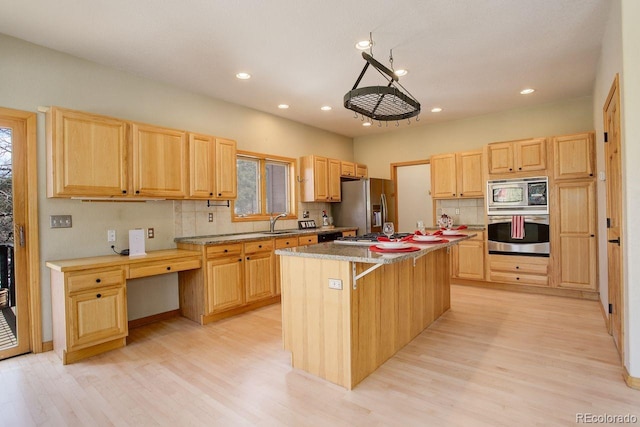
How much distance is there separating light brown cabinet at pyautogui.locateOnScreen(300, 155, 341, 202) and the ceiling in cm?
138

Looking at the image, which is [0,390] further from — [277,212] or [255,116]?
[255,116]

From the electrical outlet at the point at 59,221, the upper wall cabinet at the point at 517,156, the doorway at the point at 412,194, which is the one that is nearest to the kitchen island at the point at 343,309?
the electrical outlet at the point at 59,221

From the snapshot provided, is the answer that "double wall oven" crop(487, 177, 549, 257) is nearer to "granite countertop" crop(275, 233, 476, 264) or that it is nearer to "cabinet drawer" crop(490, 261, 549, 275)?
"cabinet drawer" crop(490, 261, 549, 275)

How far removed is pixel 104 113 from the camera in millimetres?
3420

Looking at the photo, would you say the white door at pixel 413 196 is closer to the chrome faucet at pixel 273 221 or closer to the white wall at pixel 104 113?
the chrome faucet at pixel 273 221

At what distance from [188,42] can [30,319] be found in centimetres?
280

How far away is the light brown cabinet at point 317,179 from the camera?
5.52 meters

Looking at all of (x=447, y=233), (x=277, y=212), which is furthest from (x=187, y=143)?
(x=447, y=233)

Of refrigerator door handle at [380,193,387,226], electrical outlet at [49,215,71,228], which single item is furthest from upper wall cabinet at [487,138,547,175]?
electrical outlet at [49,215,71,228]

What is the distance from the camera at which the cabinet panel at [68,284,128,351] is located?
2748 mm

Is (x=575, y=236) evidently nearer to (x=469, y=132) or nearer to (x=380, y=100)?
(x=469, y=132)

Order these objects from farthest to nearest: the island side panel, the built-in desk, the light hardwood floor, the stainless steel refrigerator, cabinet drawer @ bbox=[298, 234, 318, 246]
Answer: the stainless steel refrigerator
cabinet drawer @ bbox=[298, 234, 318, 246]
the built-in desk
the island side panel
the light hardwood floor

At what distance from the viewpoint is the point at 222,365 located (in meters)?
2.67

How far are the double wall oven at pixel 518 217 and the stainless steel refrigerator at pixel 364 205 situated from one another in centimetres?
177
